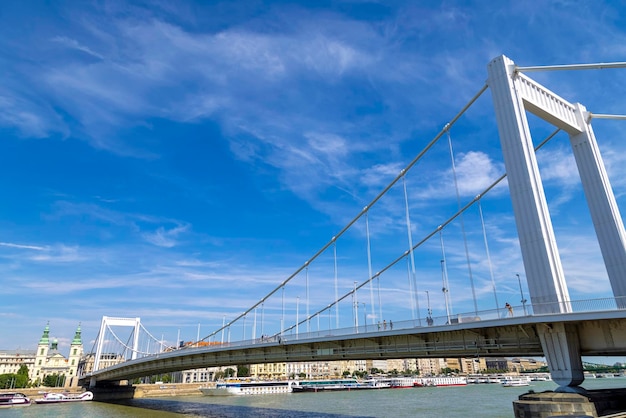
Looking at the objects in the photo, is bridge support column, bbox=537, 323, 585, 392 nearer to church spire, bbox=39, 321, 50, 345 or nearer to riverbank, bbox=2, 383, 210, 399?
riverbank, bbox=2, 383, 210, 399

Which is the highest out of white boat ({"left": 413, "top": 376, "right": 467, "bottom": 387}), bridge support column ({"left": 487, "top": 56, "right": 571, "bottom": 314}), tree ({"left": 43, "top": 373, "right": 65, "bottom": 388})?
bridge support column ({"left": 487, "top": 56, "right": 571, "bottom": 314})

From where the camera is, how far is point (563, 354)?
13922 mm

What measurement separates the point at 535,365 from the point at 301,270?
186997 mm

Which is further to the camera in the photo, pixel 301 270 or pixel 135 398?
pixel 135 398

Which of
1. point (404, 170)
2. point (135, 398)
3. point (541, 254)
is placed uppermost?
point (404, 170)

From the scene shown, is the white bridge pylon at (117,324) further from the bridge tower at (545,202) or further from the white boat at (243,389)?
the bridge tower at (545,202)

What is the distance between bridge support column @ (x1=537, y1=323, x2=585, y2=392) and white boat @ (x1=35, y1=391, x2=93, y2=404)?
60.9m

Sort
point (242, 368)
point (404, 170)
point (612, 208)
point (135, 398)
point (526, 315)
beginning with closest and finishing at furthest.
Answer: point (526, 315)
point (612, 208)
point (404, 170)
point (135, 398)
point (242, 368)

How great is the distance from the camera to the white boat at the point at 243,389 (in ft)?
242

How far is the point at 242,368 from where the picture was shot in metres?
122

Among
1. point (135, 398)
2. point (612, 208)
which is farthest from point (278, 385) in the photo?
point (612, 208)

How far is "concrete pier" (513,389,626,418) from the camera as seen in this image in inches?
494

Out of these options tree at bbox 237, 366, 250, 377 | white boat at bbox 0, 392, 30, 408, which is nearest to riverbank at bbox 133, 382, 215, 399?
white boat at bbox 0, 392, 30, 408

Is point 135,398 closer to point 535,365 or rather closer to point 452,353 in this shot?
point 452,353
